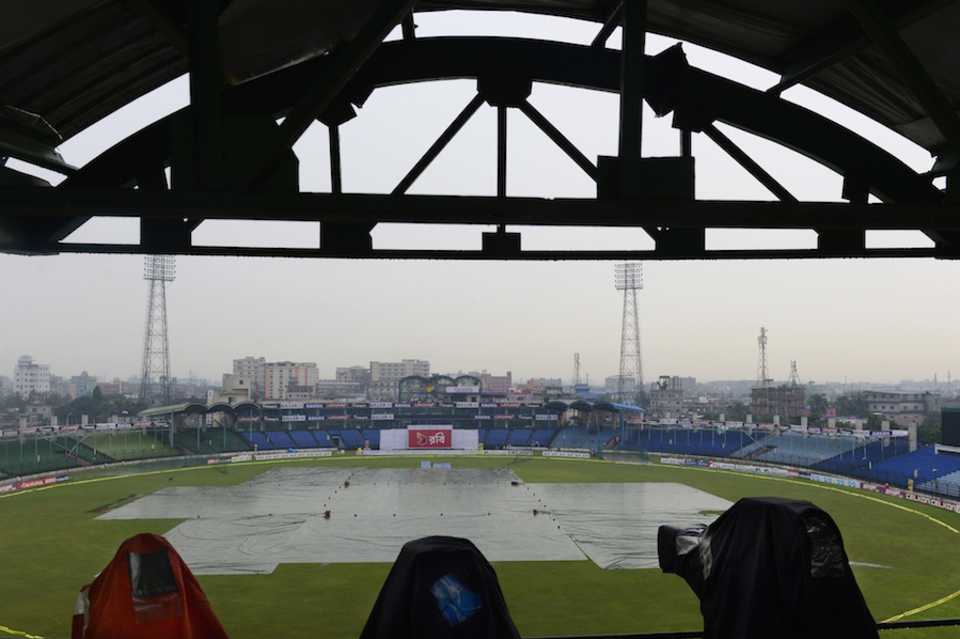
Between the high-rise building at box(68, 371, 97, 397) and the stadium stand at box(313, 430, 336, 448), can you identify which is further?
the high-rise building at box(68, 371, 97, 397)

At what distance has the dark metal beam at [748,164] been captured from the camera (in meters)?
5.36

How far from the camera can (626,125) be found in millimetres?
4520

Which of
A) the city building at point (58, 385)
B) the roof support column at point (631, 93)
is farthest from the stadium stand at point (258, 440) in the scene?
the city building at point (58, 385)

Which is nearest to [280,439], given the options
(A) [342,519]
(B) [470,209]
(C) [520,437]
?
(C) [520,437]

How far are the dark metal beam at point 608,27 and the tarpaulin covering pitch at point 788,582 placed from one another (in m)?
4.26

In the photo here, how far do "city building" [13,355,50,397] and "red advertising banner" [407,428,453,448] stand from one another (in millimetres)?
129742

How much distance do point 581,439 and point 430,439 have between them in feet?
51.6

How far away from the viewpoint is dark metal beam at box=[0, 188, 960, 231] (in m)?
4.30

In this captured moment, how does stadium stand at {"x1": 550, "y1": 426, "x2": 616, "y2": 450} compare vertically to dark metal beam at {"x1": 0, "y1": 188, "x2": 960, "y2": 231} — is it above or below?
below

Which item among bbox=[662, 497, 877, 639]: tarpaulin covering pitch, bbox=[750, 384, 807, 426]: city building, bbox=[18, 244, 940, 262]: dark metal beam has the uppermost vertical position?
bbox=[18, 244, 940, 262]: dark metal beam

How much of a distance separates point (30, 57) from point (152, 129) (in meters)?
0.95

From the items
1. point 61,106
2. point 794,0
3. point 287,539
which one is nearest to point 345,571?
point 287,539

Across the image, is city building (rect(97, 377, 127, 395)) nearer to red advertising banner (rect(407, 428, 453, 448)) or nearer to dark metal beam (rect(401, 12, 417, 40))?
red advertising banner (rect(407, 428, 453, 448))

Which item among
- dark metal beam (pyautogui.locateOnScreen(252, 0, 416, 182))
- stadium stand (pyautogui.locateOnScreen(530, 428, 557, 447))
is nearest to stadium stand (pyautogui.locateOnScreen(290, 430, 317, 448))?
stadium stand (pyautogui.locateOnScreen(530, 428, 557, 447))
